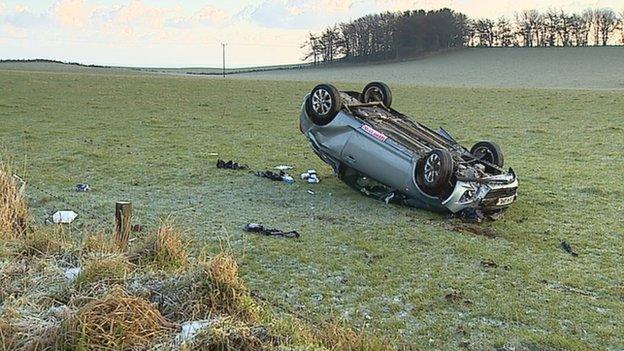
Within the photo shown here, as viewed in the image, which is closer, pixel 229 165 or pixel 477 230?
pixel 477 230

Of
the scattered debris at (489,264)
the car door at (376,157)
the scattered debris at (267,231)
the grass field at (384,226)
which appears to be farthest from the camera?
the car door at (376,157)

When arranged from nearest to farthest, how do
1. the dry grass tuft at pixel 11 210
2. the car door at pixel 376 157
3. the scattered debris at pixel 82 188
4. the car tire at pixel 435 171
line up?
1. the dry grass tuft at pixel 11 210
2. the car tire at pixel 435 171
3. the car door at pixel 376 157
4. the scattered debris at pixel 82 188

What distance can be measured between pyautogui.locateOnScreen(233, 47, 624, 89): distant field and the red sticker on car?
34968mm

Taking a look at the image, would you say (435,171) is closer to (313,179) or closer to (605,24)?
(313,179)

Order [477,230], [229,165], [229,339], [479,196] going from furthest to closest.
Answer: [229,165]
[479,196]
[477,230]
[229,339]

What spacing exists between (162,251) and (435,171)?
3842mm

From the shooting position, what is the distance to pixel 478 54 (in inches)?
2726

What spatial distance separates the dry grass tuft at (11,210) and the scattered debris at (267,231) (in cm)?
228

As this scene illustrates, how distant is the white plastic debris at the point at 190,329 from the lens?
3.73m

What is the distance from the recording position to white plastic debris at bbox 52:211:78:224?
7197 mm

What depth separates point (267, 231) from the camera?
7.19 m

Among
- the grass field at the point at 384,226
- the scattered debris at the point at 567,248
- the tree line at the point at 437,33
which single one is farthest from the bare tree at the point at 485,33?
the scattered debris at the point at 567,248

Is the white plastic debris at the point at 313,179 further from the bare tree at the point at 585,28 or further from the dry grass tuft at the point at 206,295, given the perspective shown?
the bare tree at the point at 585,28

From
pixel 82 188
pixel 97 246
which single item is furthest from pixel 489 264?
pixel 82 188
